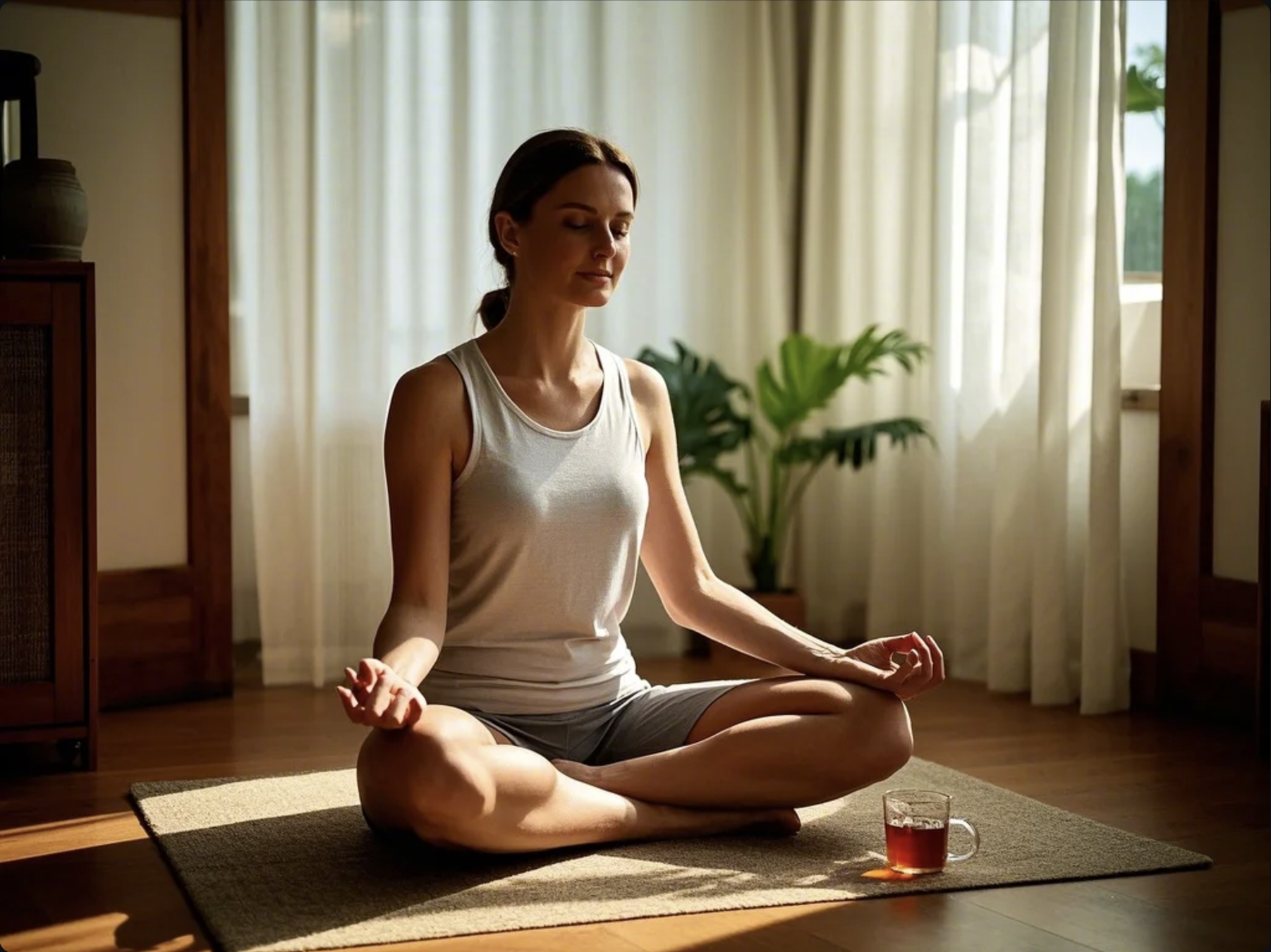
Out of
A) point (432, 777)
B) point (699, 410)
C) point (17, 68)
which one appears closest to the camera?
point (432, 777)

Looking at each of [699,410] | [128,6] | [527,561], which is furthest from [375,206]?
[527,561]

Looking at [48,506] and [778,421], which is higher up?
[778,421]

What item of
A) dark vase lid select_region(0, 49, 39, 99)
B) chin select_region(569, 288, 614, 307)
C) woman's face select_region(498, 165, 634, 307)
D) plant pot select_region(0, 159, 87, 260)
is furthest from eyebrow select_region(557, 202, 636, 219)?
dark vase lid select_region(0, 49, 39, 99)

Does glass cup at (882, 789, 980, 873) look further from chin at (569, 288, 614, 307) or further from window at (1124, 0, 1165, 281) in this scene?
window at (1124, 0, 1165, 281)

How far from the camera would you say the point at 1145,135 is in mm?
3938

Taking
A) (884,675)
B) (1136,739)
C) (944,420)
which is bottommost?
(1136,739)

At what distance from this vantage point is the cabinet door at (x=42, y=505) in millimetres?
3016

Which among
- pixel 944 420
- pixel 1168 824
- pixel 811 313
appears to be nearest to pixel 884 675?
pixel 1168 824

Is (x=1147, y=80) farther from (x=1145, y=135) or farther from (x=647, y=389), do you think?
(x=647, y=389)

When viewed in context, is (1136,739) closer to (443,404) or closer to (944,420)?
(944,420)

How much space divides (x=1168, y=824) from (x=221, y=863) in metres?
1.46

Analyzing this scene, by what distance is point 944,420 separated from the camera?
14.3 ft

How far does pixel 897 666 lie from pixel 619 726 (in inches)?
16.6

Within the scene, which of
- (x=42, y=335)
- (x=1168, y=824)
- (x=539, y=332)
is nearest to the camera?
(x=539, y=332)
